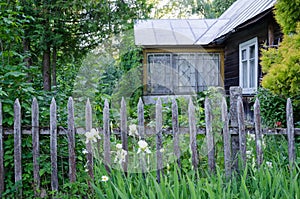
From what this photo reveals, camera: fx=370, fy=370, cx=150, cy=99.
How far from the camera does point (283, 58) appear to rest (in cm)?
434

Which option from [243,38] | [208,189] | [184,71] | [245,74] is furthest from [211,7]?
[208,189]

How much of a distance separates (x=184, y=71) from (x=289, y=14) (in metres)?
8.83

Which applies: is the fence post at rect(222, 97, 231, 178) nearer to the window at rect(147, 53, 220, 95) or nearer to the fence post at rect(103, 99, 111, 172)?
the fence post at rect(103, 99, 111, 172)

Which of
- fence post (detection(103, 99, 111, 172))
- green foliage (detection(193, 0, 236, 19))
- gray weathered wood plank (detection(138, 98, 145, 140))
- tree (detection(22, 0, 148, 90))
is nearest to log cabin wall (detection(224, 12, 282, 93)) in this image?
tree (detection(22, 0, 148, 90))

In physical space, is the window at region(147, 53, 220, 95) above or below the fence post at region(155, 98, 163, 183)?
A: above

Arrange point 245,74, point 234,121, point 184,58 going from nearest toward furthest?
point 234,121
point 245,74
point 184,58

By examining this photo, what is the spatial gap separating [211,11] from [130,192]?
26.4 meters

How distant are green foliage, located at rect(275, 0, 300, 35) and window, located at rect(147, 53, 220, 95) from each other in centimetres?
841

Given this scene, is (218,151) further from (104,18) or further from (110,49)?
(110,49)

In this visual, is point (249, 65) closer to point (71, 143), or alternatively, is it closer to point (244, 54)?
point (244, 54)

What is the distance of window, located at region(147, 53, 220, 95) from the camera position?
1277 centimetres

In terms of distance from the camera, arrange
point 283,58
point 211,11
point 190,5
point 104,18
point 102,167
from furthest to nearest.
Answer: point 190,5 → point 211,11 → point 104,18 → point 283,58 → point 102,167

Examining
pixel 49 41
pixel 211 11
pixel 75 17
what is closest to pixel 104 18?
pixel 75 17

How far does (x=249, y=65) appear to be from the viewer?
9594mm
